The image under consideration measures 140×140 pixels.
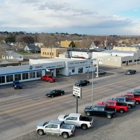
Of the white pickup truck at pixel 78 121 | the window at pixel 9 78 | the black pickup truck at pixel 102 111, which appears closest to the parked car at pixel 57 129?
the white pickup truck at pixel 78 121

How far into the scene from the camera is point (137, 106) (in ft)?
84.8

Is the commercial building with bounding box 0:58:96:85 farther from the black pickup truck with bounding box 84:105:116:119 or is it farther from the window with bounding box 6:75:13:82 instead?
the black pickup truck with bounding box 84:105:116:119

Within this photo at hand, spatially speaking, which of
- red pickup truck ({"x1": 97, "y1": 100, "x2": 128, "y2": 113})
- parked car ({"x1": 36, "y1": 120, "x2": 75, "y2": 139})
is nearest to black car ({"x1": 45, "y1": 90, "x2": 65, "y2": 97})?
red pickup truck ({"x1": 97, "y1": 100, "x2": 128, "y2": 113})

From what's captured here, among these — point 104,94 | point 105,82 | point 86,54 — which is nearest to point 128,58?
point 86,54

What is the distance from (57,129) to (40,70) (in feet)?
86.3

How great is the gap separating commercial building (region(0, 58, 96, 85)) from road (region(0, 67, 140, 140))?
2.39 metres

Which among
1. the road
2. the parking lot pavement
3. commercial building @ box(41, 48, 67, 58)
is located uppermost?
commercial building @ box(41, 48, 67, 58)

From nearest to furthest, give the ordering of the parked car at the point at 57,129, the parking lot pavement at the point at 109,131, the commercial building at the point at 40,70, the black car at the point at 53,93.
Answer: the parked car at the point at 57,129
the parking lot pavement at the point at 109,131
the black car at the point at 53,93
the commercial building at the point at 40,70

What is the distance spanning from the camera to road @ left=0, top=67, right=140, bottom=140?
64.2 ft

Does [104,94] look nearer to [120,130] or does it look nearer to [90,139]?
[120,130]

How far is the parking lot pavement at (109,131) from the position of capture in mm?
17219

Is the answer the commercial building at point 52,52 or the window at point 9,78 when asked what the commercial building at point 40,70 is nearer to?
the window at point 9,78

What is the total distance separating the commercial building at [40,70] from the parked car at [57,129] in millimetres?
21182

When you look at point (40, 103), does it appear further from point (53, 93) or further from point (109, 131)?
point (109, 131)
